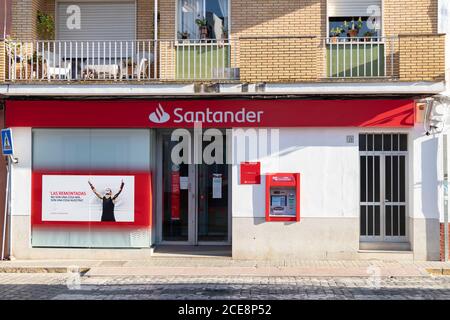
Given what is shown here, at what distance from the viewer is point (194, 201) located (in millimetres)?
14180

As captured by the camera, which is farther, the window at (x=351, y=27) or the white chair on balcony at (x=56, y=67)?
the window at (x=351, y=27)

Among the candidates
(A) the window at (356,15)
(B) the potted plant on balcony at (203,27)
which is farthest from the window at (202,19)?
(A) the window at (356,15)

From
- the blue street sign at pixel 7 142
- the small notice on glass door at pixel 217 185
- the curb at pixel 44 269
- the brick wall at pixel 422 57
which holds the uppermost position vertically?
the brick wall at pixel 422 57

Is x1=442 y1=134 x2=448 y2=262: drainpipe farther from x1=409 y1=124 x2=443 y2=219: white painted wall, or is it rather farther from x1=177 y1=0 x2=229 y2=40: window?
x1=177 y1=0 x2=229 y2=40: window

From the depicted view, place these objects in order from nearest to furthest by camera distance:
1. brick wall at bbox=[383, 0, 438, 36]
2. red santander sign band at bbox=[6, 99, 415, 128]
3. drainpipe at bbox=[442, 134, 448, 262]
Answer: drainpipe at bbox=[442, 134, 448, 262] < red santander sign band at bbox=[6, 99, 415, 128] < brick wall at bbox=[383, 0, 438, 36]

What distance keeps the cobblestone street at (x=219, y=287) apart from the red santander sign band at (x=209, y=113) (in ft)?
11.4

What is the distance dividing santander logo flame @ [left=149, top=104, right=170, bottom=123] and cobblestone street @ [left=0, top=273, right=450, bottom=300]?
3.59 metres

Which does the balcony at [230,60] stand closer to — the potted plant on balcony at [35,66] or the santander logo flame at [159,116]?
the potted plant on balcony at [35,66]

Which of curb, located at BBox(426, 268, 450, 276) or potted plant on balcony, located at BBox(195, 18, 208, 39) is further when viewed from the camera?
potted plant on balcony, located at BBox(195, 18, 208, 39)

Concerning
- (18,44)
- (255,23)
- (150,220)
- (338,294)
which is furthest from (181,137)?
(338,294)

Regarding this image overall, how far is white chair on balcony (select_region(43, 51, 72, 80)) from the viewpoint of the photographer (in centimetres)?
1349

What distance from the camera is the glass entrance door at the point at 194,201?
14180 mm

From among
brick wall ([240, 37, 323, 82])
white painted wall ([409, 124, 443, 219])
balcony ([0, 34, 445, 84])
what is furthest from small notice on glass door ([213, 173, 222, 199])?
white painted wall ([409, 124, 443, 219])

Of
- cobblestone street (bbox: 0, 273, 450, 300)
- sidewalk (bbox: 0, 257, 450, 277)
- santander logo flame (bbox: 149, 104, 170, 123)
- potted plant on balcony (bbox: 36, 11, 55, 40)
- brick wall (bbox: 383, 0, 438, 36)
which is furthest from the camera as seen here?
potted plant on balcony (bbox: 36, 11, 55, 40)
